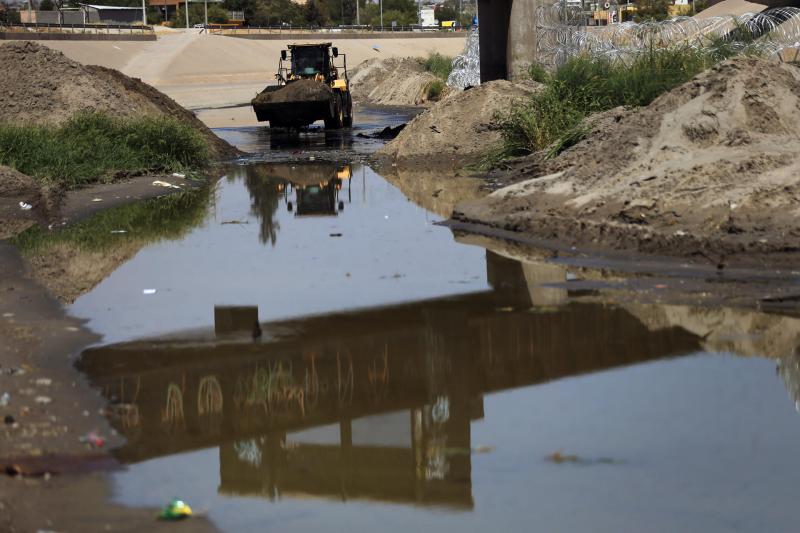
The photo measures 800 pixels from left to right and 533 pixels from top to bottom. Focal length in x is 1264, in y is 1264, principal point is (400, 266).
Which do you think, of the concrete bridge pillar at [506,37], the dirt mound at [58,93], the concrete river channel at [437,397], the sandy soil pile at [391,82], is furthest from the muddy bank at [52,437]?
the sandy soil pile at [391,82]

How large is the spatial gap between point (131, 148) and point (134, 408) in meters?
16.5

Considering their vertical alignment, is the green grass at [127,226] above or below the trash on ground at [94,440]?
below

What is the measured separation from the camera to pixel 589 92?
74.1 feet

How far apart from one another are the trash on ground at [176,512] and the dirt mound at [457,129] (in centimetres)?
1903

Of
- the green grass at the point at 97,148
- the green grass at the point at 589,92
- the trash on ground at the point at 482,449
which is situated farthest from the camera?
the green grass at the point at 589,92

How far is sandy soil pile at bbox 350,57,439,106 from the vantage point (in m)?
59.4

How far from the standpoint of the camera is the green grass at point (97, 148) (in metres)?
20.7

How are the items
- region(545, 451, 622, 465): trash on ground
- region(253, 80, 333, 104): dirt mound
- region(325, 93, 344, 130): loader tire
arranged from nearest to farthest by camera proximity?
region(545, 451, 622, 465): trash on ground < region(253, 80, 333, 104): dirt mound < region(325, 93, 344, 130): loader tire

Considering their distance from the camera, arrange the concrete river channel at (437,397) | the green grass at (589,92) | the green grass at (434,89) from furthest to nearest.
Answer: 1. the green grass at (434,89)
2. the green grass at (589,92)
3. the concrete river channel at (437,397)

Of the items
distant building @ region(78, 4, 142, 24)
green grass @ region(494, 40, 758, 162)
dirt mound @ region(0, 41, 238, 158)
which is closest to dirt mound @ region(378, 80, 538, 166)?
green grass @ region(494, 40, 758, 162)

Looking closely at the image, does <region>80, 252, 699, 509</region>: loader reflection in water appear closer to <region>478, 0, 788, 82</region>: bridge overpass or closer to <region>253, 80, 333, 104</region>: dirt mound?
<region>478, 0, 788, 82</region>: bridge overpass

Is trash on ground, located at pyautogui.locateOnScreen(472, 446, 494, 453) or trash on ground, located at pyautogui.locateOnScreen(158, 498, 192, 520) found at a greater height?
trash on ground, located at pyautogui.locateOnScreen(158, 498, 192, 520)

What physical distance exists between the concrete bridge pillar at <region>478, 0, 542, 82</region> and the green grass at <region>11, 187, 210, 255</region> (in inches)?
591

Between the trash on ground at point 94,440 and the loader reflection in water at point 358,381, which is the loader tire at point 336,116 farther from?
the trash on ground at point 94,440
